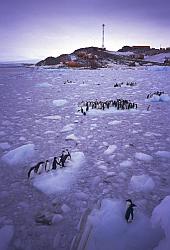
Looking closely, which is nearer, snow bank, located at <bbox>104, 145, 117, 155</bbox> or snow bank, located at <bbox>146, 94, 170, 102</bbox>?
snow bank, located at <bbox>104, 145, 117, 155</bbox>

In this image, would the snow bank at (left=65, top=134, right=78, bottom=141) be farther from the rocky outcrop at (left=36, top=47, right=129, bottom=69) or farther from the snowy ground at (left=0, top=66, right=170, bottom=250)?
the rocky outcrop at (left=36, top=47, right=129, bottom=69)

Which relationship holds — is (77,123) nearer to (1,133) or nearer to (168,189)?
(1,133)

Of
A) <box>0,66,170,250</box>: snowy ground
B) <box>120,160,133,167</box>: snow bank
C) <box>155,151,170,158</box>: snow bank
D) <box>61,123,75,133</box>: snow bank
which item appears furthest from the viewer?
<box>61,123,75,133</box>: snow bank

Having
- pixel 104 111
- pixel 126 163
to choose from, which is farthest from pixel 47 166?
pixel 104 111

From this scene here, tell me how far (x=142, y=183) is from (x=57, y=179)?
1.08m

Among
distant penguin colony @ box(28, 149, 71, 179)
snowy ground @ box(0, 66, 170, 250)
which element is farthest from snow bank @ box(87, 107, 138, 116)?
distant penguin colony @ box(28, 149, 71, 179)

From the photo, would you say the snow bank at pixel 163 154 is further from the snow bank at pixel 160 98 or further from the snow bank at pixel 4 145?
the snow bank at pixel 160 98

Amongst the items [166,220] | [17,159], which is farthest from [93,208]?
[17,159]

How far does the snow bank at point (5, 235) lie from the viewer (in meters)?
2.07

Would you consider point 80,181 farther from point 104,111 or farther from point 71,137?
point 104,111

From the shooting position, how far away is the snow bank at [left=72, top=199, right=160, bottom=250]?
204cm

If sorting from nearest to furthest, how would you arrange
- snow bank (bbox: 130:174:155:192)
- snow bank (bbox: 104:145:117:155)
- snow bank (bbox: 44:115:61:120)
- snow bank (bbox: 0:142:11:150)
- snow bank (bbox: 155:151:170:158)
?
snow bank (bbox: 130:174:155:192) < snow bank (bbox: 155:151:170:158) < snow bank (bbox: 104:145:117:155) < snow bank (bbox: 0:142:11:150) < snow bank (bbox: 44:115:61:120)

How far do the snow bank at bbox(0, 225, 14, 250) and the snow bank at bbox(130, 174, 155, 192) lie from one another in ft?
4.79

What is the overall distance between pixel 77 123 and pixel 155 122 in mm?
1926
